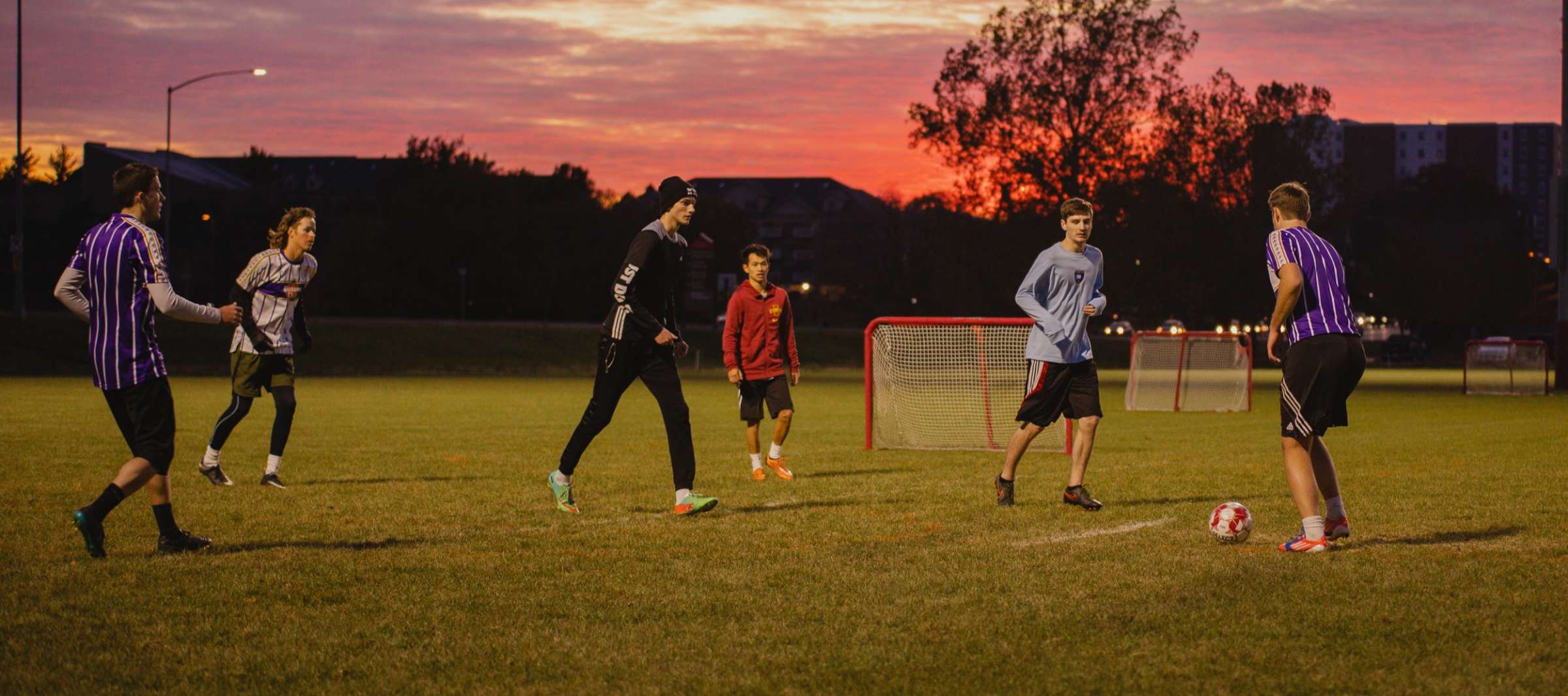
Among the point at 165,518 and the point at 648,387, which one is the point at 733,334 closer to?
the point at 648,387

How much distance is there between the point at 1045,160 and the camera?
5434cm

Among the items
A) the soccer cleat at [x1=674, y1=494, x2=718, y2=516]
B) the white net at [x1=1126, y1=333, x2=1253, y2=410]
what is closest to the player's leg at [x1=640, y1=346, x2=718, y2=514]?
the soccer cleat at [x1=674, y1=494, x2=718, y2=516]

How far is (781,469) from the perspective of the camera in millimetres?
12180

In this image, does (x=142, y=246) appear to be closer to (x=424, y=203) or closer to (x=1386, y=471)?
(x=1386, y=471)

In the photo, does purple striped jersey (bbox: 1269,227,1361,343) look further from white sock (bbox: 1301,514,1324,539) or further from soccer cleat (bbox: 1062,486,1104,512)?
soccer cleat (bbox: 1062,486,1104,512)

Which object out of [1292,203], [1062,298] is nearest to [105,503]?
[1062,298]

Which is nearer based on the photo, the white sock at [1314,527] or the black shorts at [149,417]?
the black shorts at [149,417]

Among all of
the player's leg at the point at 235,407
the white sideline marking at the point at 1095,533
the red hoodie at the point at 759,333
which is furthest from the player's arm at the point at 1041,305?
the player's leg at the point at 235,407

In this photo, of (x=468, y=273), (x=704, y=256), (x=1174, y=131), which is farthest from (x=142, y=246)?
(x=468, y=273)

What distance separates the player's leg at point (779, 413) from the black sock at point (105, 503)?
5693mm

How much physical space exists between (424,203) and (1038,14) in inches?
1200

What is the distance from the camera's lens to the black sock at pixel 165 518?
761 cm

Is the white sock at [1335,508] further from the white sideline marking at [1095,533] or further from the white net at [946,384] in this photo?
the white net at [946,384]

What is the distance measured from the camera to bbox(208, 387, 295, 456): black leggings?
1132 centimetres
